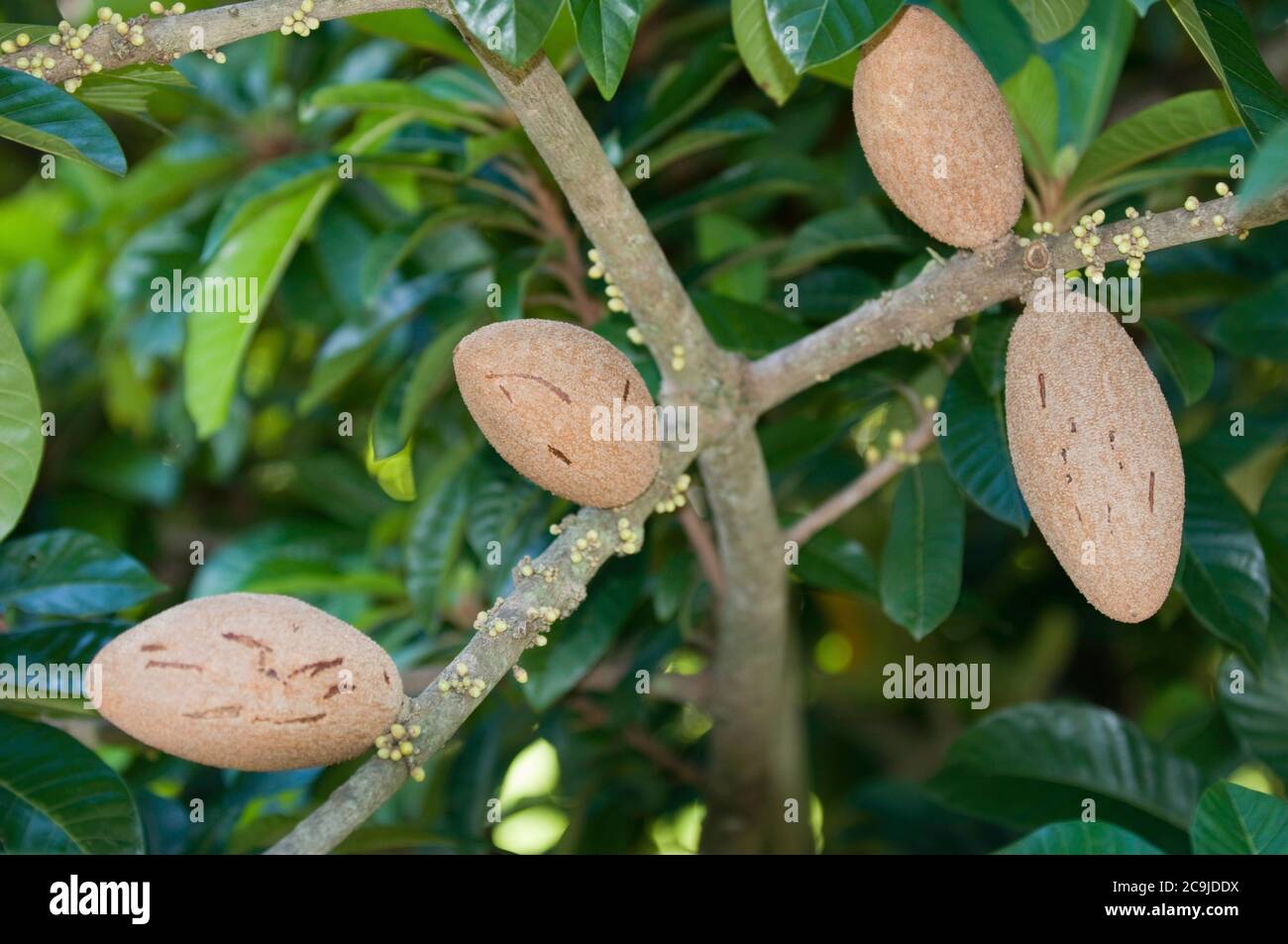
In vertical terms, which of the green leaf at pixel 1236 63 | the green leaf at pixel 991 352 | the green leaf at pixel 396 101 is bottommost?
the green leaf at pixel 991 352

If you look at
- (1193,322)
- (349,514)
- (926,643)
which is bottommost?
(926,643)

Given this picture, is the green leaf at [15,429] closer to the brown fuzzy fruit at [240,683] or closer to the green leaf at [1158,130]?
the brown fuzzy fruit at [240,683]

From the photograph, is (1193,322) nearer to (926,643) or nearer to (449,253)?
(926,643)

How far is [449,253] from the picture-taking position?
1.93m

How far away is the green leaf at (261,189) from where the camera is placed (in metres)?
1.37

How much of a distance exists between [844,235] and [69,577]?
2.75ft

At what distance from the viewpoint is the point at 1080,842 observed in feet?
3.12

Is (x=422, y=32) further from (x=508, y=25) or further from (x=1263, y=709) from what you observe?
(x=1263, y=709)

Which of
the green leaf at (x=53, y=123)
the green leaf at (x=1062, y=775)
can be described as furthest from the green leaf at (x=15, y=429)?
the green leaf at (x=1062, y=775)

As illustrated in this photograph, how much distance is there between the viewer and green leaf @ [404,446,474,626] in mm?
1525

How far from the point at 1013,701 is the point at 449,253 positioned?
50.1 inches

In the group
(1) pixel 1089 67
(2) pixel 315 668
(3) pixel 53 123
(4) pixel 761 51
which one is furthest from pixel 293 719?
(1) pixel 1089 67

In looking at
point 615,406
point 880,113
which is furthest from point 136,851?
point 880,113

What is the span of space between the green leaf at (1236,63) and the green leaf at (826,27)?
0.21 metres
